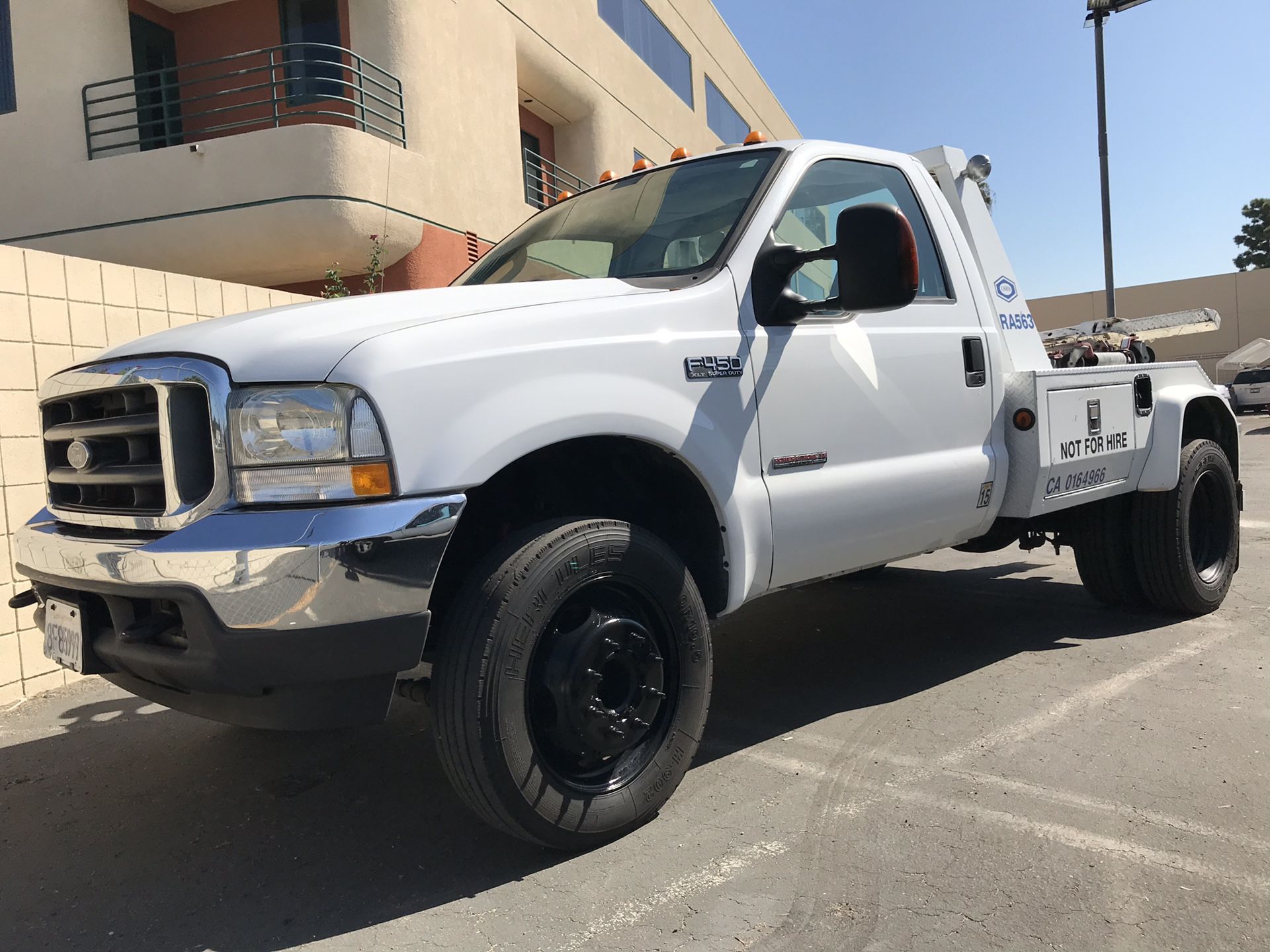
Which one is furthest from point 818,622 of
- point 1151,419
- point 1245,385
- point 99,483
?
point 1245,385

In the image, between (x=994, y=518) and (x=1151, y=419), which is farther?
(x=1151, y=419)

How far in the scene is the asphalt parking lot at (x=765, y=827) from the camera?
2.33 meters

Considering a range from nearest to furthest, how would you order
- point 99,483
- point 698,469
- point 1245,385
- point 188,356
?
point 188,356, point 99,483, point 698,469, point 1245,385

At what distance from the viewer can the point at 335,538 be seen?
2117 mm

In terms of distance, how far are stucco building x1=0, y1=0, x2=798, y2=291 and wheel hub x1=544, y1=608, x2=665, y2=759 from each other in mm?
7715

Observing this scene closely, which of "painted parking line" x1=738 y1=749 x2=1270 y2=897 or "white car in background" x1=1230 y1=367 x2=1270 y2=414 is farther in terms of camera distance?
"white car in background" x1=1230 y1=367 x2=1270 y2=414

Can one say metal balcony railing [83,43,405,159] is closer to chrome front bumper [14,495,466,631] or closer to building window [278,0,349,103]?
building window [278,0,349,103]

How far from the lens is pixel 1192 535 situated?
5316 mm

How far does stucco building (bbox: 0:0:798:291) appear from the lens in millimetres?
9422

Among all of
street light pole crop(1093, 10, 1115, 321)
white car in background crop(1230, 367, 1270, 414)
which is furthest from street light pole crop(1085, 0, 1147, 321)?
white car in background crop(1230, 367, 1270, 414)

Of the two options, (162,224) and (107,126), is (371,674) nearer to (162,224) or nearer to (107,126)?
(162,224)

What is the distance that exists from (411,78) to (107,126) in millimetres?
3320

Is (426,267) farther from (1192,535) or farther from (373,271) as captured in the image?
(1192,535)

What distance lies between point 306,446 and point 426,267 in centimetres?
858
